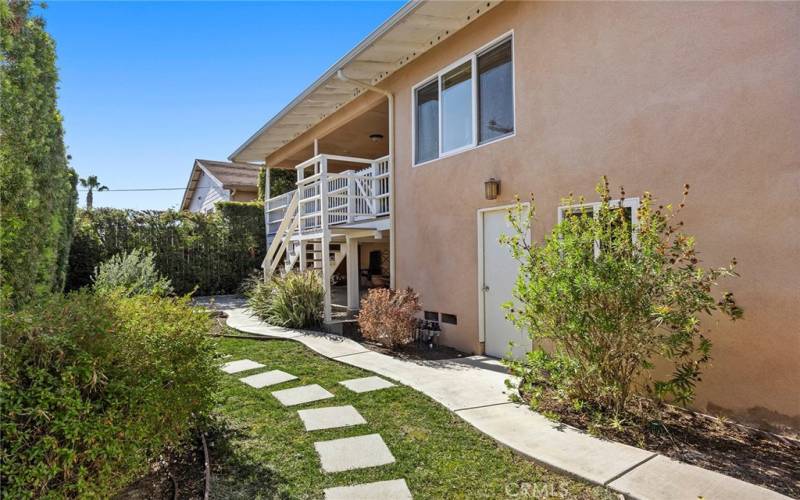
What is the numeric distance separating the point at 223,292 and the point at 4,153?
11632 millimetres

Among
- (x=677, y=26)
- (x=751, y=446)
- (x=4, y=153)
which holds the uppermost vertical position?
(x=677, y=26)

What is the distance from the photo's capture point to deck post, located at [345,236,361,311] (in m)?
10.8

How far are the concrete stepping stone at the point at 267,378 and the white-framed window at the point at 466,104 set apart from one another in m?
4.42

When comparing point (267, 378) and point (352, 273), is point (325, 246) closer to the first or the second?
point (352, 273)

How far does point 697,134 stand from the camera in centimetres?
436

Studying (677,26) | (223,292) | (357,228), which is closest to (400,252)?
(357,228)

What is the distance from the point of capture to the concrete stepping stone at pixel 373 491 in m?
2.85

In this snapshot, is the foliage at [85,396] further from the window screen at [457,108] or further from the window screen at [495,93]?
the window screen at [457,108]

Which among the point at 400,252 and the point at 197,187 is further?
the point at 197,187

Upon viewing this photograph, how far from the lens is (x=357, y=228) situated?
9.62m

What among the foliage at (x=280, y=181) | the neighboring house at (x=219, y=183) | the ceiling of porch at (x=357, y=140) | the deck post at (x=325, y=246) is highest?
the neighboring house at (x=219, y=183)

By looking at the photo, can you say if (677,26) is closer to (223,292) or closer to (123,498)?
(123,498)

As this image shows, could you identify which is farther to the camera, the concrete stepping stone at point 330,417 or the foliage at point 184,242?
the foliage at point 184,242

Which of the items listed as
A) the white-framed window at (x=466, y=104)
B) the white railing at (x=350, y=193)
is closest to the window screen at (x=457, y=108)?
the white-framed window at (x=466, y=104)
